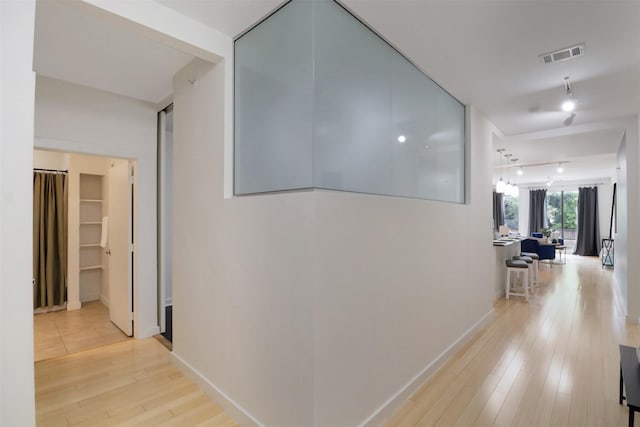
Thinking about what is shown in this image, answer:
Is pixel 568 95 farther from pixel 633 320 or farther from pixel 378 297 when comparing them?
pixel 633 320

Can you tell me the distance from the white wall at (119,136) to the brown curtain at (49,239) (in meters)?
2.17

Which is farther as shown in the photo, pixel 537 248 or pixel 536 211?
pixel 536 211

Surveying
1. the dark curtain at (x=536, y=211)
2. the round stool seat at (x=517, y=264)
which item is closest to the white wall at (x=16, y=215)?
the round stool seat at (x=517, y=264)

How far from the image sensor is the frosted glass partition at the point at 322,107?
71.9 inches

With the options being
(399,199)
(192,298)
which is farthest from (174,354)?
(399,199)

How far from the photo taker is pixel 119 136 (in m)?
3.58

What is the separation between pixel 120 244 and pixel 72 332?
1247 millimetres

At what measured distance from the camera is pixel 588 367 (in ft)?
9.57

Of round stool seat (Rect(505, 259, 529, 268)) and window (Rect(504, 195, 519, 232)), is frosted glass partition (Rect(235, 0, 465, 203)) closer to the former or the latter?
round stool seat (Rect(505, 259, 529, 268))

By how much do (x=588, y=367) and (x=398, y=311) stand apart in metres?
2.13

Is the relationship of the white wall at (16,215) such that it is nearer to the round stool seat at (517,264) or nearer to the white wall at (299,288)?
the white wall at (299,288)

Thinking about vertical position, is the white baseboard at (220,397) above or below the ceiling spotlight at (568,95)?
below

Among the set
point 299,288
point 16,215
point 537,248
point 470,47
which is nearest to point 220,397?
point 299,288

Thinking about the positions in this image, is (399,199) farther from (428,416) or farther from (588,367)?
(588,367)
